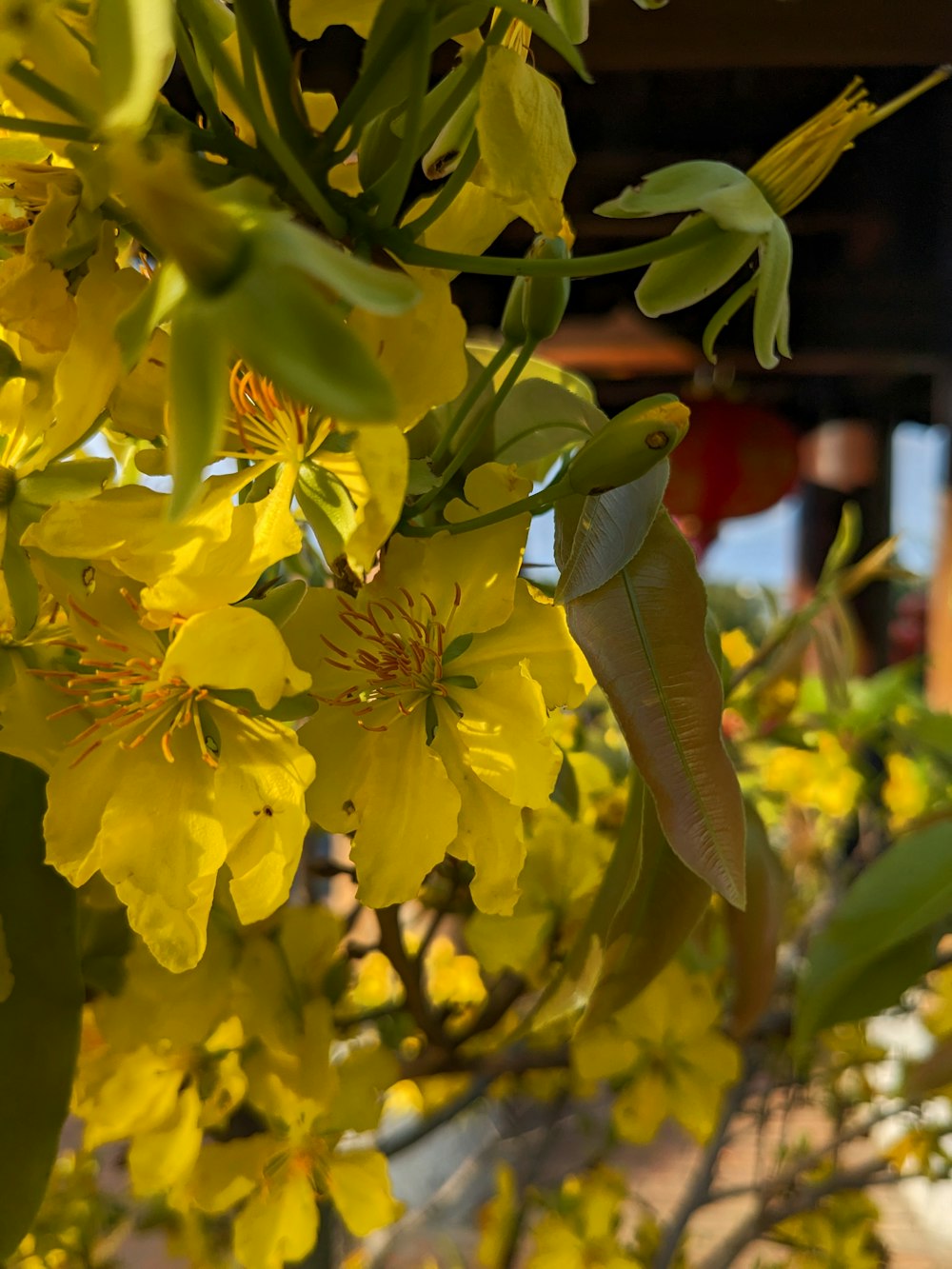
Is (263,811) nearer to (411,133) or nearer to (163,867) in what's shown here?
(163,867)

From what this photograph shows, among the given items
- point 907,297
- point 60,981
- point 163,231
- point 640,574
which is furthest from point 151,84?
point 907,297

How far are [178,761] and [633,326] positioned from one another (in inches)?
37.5

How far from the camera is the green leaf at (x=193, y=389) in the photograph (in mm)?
128

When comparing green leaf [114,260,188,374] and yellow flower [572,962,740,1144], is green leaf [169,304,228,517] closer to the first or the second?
green leaf [114,260,188,374]

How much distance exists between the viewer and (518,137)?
0.19 m

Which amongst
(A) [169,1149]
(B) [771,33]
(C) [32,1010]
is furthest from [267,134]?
(B) [771,33]

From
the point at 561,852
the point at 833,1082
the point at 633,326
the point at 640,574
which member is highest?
the point at 633,326

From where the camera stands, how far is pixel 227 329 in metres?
0.12

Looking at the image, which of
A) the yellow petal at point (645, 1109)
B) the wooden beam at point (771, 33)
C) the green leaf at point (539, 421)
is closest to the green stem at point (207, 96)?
the green leaf at point (539, 421)

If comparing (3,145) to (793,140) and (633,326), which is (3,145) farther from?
(633,326)

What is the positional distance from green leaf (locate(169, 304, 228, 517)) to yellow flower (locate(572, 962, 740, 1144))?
377 mm

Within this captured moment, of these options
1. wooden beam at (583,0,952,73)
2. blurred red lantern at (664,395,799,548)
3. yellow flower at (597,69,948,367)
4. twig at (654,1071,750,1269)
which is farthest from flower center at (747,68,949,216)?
blurred red lantern at (664,395,799,548)

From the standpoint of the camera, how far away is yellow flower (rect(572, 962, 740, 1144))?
449 mm

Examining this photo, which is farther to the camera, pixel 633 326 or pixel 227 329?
pixel 633 326
